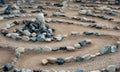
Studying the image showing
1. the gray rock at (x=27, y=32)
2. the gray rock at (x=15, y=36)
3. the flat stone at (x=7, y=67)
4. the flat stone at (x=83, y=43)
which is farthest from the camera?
the gray rock at (x=27, y=32)

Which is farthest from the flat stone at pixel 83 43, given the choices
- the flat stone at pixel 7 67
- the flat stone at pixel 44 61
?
the flat stone at pixel 7 67

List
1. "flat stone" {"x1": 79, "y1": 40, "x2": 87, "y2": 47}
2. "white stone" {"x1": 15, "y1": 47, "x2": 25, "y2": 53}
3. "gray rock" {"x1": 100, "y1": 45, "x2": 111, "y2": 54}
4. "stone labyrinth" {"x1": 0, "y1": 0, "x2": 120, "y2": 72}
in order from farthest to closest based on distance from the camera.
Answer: "flat stone" {"x1": 79, "y1": 40, "x2": 87, "y2": 47}, "white stone" {"x1": 15, "y1": 47, "x2": 25, "y2": 53}, "gray rock" {"x1": 100, "y1": 45, "x2": 111, "y2": 54}, "stone labyrinth" {"x1": 0, "y1": 0, "x2": 120, "y2": 72}

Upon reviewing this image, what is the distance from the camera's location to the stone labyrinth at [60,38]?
681 centimetres

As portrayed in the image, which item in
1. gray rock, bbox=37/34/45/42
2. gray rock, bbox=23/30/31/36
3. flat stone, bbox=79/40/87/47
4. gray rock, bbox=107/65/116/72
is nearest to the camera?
gray rock, bbox=107/65/116/72

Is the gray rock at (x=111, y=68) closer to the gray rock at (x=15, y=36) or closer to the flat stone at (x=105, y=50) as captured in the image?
the flat stone at (x=105, y=50)

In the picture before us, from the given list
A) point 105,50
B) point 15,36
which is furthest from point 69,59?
point 15,36

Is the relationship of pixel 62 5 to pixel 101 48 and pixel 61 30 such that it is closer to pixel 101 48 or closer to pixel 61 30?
pixel 61 30

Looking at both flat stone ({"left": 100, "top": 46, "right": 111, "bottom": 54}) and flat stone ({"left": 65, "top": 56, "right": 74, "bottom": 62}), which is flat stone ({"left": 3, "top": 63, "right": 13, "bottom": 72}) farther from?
flat stone ({"left": 100, "top": 46, "right": 111, "bottom": 54})

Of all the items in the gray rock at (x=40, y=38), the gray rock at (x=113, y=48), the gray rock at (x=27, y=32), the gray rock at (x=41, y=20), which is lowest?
the gray rock at (x=113, y=48)

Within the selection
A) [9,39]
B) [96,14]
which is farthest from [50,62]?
[96,14]

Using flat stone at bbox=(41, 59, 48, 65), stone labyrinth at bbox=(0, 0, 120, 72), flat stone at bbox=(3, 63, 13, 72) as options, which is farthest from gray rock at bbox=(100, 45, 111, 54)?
flat stone at bbox=(3, 63, 13, 72)

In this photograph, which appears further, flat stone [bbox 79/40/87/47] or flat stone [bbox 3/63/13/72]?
flat stone [bbox 79/40/87/47]

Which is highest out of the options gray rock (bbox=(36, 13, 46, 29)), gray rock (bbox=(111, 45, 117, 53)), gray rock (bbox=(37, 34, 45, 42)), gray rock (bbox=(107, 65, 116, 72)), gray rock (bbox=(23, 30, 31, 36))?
gray rock (bbox=(36, 13, 46, 29))

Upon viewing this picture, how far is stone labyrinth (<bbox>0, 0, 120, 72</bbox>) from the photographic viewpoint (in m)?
6.81
